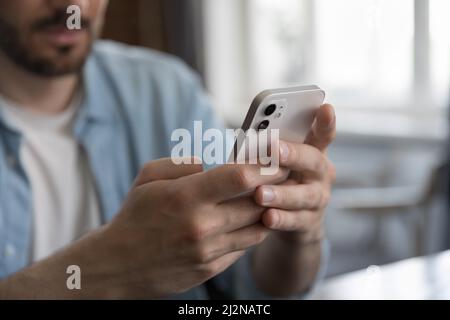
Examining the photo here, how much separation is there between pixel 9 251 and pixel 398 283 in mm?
388

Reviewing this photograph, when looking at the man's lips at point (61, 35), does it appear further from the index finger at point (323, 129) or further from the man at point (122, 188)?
the index finger at point (323, 129)

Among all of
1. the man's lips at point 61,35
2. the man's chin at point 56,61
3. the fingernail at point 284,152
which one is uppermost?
the man's lips at point 61,35

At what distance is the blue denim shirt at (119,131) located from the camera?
2.20 ft

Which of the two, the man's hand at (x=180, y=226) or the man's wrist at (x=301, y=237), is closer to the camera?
the man's hand at (x=180, y=226)

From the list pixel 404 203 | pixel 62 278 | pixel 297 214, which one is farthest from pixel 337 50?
pixel 404 203

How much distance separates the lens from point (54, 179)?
27.7 inches

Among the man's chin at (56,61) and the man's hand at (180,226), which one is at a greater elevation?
the man's chin at (56,61)

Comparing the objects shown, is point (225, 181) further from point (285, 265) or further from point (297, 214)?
point (285, 265)

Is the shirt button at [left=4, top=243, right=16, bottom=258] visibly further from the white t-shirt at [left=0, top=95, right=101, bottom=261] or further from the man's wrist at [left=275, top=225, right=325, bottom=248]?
the man's wrist at [left=275, top=225, right=325, bottom=248]

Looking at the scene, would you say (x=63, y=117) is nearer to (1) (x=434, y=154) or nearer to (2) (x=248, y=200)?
(2) (x=248, y=200)

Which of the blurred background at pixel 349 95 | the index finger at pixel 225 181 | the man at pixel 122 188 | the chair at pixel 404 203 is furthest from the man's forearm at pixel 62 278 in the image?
the chair at pixel 404 203

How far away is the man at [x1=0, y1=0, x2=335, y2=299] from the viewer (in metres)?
0.46

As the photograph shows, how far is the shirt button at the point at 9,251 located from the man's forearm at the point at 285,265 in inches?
9.8

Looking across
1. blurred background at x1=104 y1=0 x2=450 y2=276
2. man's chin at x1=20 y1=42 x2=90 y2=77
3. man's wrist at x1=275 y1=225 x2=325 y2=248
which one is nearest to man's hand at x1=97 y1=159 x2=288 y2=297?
man's wrist at x1=275 y1=225 x2=325 y2=248
